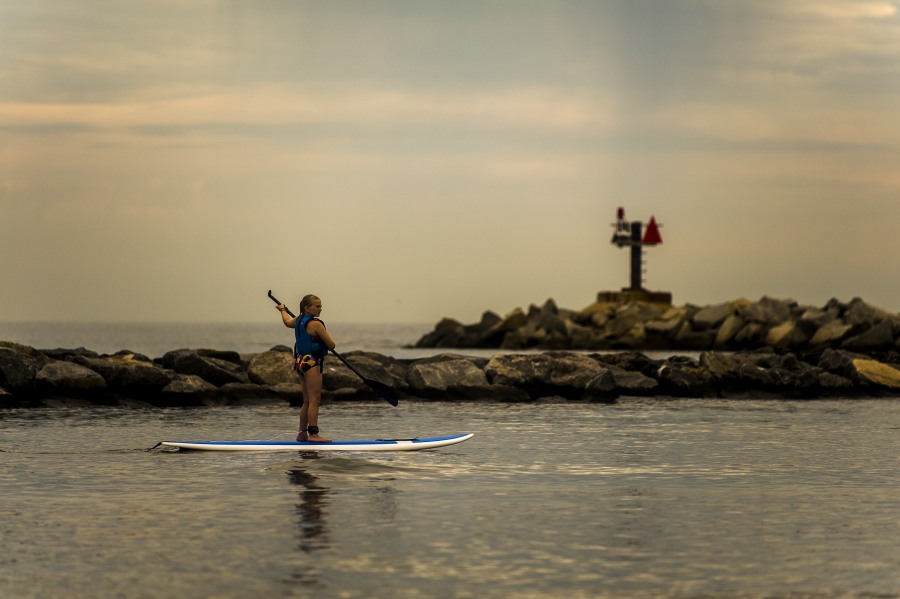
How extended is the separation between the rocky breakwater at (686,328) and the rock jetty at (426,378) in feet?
117

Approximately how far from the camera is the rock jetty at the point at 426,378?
2769cm

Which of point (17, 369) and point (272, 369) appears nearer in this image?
point (17, 369)

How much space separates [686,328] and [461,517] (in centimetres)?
7824

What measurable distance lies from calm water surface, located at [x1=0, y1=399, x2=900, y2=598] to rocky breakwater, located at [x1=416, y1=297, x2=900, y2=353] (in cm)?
5411

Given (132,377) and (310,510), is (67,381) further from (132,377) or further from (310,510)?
(310,510)

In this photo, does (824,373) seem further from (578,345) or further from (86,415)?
(578,345)

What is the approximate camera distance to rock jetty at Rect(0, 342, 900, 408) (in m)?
27.7

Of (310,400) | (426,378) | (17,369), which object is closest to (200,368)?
(17,369)

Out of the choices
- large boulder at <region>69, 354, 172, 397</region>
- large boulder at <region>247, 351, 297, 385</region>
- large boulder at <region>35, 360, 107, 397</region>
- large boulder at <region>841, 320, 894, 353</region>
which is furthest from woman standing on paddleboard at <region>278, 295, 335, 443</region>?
large boulder at <region>841, 320, 894, 353</region>

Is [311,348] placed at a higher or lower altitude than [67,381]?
higher

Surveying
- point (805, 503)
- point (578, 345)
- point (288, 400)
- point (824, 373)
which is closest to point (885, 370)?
point (824, 373)

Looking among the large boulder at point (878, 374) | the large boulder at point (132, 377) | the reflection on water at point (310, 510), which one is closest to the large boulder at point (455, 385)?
the large boulder at point (132, 377)

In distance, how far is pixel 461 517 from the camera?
1162 centimetres

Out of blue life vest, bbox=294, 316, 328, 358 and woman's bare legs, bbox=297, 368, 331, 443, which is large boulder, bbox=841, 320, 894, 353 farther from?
blue life vest, bbox=294, 316, 328, 358
